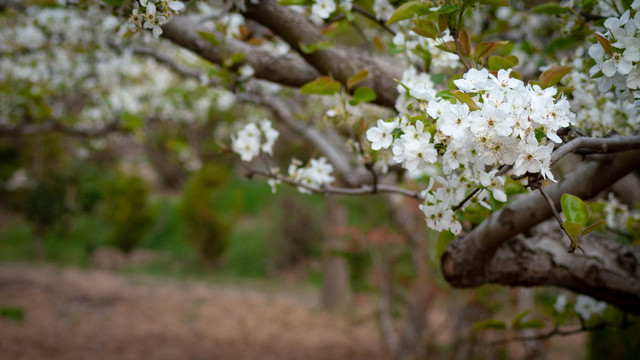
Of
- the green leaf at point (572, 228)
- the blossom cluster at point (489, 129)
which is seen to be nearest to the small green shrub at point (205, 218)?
the blossom cluster at point (489, 129)

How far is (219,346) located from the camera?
4.89 meters

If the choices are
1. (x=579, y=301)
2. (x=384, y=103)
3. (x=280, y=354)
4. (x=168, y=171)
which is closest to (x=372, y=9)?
(x=384, y=103)

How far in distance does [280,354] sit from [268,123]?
3.60m

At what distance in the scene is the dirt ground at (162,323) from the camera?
457cm

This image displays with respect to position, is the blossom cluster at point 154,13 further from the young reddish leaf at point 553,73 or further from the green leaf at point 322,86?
the young reddish leaf at point 553,73

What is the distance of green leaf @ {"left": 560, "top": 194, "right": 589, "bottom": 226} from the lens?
95 centimetres

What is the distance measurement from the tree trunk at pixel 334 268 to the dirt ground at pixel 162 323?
0.24m

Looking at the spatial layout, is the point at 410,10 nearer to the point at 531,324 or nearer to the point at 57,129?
the point at 531,324

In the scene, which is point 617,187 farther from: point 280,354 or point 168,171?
point 168,171

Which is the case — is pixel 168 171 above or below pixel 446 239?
below

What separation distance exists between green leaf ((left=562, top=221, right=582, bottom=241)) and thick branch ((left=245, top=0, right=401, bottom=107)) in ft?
3.55

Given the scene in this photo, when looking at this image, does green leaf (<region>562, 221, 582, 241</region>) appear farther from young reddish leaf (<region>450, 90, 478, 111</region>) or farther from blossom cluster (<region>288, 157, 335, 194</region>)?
blossom cluster (<region>288, 157, 335, 194</region>)

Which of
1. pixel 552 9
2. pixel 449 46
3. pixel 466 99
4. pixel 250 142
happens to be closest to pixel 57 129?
pixel 250 142

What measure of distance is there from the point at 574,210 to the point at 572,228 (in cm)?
6
